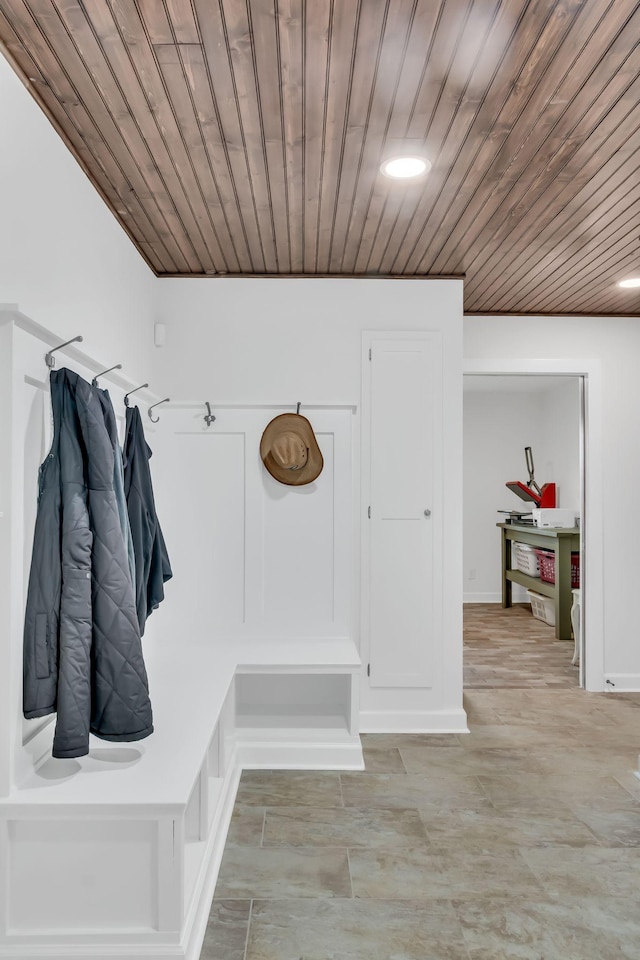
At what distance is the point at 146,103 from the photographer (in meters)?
2.17

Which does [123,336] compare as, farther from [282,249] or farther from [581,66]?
[581,66]

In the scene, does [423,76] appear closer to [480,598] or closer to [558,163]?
[558,163]

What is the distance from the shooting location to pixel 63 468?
2.05 m

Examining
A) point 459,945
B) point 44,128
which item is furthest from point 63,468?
point 459,945

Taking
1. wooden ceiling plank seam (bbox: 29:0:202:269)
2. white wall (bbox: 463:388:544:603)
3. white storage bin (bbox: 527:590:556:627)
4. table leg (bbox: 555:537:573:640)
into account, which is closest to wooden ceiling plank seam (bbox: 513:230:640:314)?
wooden ceiling plank seam (bbox: 29:0:202:269)

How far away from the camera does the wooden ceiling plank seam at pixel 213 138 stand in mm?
1970

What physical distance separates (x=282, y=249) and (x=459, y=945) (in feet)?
9.77

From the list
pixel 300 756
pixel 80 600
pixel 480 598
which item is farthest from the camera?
pixel 480 598

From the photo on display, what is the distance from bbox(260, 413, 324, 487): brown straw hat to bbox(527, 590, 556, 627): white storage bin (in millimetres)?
4066

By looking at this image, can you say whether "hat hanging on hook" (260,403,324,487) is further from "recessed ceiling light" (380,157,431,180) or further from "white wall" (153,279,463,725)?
"recessed ceiling light" (380,157,431,180)

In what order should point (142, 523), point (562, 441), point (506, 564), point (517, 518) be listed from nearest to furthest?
point (142, 523), point (517, 518), point (562, 441), point (506, 564)

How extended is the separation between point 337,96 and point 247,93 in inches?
10.7

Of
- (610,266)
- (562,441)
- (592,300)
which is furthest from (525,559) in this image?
(610,266)

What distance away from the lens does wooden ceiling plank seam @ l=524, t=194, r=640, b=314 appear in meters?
3.04
